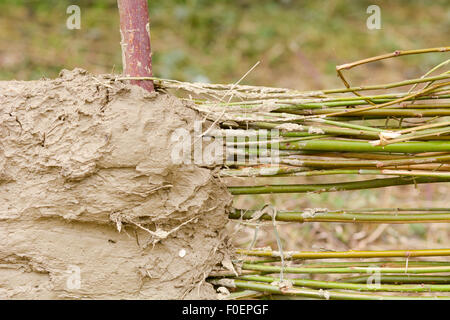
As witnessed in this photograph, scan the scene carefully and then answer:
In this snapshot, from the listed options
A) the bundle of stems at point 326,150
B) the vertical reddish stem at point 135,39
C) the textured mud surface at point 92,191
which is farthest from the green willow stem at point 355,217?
the vertical reddish stem at point 135,39

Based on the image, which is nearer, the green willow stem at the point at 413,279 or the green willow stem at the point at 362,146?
the green willow stem at the point at 362,146

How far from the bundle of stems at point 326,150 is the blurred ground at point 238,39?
1.87 meters

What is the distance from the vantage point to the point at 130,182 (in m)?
1.23

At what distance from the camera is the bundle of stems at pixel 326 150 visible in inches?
51.5

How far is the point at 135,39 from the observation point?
1303 millimetres

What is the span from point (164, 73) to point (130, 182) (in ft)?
7.70

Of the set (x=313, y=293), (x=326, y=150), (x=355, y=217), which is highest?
(x=326, y=150)

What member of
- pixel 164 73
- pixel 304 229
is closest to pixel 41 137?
pixel 304 229

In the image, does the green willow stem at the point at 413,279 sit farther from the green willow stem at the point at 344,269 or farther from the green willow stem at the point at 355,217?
the green willow stem at the point at 355,217

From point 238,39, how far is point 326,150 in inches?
112

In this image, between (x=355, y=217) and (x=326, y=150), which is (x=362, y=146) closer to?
(x=326, y=150)

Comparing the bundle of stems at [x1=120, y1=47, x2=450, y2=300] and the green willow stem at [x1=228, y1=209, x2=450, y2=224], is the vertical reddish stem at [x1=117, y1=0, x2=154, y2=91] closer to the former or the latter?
the bundle of stems at [x1=120, y1=47, x2=450, y2=300]

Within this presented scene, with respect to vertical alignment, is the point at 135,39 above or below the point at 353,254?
above

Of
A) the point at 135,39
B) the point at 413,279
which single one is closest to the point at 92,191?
the point at 135,39
